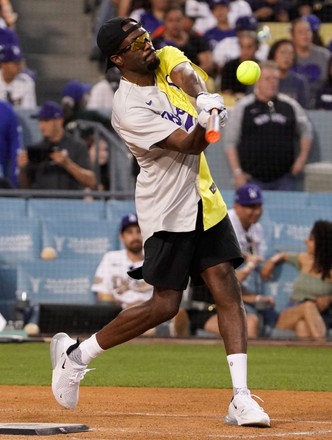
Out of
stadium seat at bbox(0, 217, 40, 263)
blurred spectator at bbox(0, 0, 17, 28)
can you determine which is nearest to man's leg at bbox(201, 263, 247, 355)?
stadium seat at bbox(0, 217, 40, 263)

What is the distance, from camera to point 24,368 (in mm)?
9195

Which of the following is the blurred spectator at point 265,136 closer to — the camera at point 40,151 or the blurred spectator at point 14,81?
the camera at point 40,151

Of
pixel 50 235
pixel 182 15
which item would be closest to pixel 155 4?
pixel 182 15

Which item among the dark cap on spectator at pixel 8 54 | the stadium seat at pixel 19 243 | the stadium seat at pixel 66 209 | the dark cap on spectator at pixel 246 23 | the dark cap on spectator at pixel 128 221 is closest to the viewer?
the dark cap on spectator at pixel 128 221

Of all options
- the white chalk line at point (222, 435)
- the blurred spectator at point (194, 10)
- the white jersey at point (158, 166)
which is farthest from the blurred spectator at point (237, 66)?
the white chalk line at point (222, 435)

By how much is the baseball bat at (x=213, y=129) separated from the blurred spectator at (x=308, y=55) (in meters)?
9.72

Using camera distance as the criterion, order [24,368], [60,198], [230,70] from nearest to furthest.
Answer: [24,368]
[60,198]
[230,70]

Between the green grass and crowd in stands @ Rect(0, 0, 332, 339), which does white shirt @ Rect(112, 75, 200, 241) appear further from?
crowd in stands @ Rect(0, 0, 332, 339)

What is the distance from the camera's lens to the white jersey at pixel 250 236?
1173 cm

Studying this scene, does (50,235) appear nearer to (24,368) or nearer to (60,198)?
(60,198)

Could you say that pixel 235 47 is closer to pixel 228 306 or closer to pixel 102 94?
pixel 102 94

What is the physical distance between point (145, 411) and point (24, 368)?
2819 mm

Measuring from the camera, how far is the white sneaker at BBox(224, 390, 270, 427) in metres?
5.74

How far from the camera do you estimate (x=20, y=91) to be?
14320 millimetres
